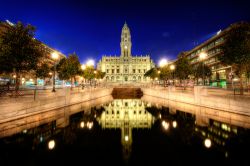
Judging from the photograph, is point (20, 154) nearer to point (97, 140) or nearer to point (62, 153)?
point (62, 153)

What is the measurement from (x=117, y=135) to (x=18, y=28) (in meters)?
18.2

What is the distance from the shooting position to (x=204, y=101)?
66.5 ft

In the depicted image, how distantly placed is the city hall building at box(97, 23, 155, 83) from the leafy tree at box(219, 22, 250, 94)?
386 feet

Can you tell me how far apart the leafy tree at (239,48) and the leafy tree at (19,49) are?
83.1ft

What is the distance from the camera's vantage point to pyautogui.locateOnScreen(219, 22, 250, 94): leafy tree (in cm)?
2089

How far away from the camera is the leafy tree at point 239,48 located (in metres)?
20.9

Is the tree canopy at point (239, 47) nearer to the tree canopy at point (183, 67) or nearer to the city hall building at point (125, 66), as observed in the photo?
the tree canopy at point (183, 67)

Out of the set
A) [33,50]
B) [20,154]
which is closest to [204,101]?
[20,154]

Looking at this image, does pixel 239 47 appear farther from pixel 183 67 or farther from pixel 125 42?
pixel 125 42

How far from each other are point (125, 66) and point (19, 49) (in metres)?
125

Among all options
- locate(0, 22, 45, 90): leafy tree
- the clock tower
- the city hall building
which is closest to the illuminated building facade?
locate(0, 22, 45, 90): leafy tree

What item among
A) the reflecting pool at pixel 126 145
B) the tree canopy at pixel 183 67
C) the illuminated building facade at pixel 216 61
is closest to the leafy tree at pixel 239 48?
the reflecting pool at pixel 126 145

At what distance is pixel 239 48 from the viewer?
21.1 m

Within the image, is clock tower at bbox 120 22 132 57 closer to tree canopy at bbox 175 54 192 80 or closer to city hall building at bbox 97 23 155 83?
city hall building at bbox 97 23 155 83
